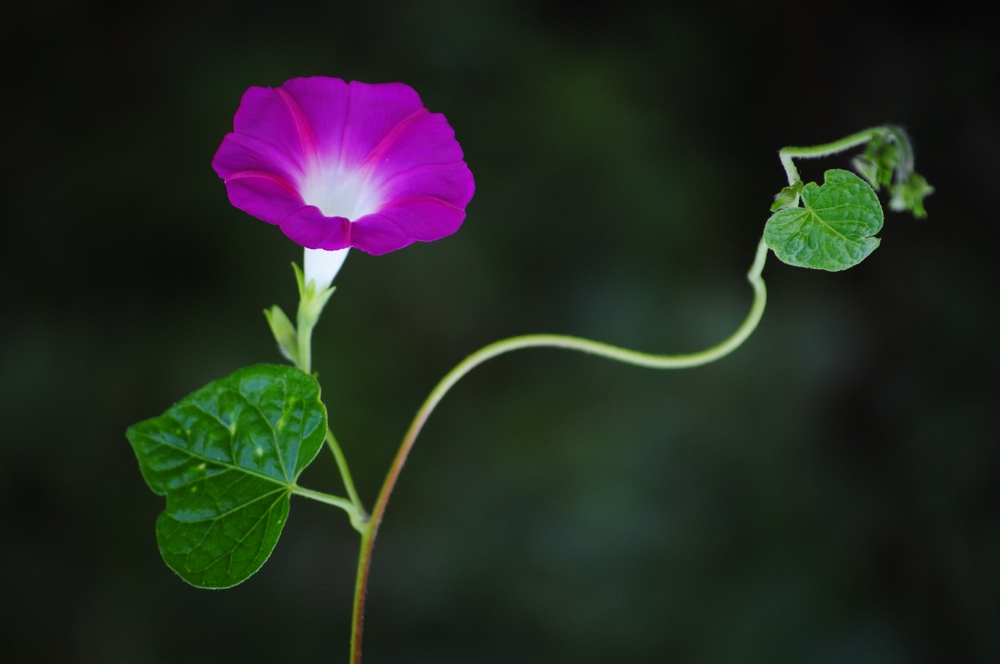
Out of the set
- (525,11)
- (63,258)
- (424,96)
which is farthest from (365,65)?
(63,258)

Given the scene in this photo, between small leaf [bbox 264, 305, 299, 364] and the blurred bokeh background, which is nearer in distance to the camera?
small leaf [bbox 264, 305, 299, 364]

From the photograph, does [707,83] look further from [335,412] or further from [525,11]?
[335,412]

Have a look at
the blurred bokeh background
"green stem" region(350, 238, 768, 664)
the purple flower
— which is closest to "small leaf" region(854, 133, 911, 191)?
"green stem" region(350, 238, 768, 664)

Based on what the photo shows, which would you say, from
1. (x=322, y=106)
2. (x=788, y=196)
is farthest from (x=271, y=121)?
(x=788, y=196)

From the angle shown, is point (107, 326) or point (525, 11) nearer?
point (107, 326)

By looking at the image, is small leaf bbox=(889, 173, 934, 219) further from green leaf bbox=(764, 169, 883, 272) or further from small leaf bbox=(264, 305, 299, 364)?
small leaf bbox=(264, 305, 299, 364)

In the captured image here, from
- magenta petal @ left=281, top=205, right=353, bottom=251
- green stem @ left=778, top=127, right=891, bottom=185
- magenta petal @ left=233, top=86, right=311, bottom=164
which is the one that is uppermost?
magenta petal @ left=233, top=86, right=311, bottom=164

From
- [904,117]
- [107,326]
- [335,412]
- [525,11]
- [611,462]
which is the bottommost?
[611,462]

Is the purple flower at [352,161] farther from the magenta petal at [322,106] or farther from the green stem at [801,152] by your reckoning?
the green stem at [801,152]
